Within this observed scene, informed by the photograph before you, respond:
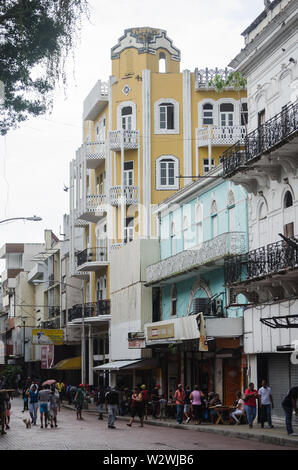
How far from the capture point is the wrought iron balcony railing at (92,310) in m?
55.3

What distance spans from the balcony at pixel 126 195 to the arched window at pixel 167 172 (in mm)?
1392

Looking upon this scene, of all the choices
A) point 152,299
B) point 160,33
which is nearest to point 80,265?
point 152,299

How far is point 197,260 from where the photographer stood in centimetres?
3794

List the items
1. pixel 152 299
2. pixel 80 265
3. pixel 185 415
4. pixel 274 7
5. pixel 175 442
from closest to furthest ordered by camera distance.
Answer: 1. pixel 175 442
2. pixel 274 7
3. pixel 185 415
4. pixel 152 299
5. pixel 80 265

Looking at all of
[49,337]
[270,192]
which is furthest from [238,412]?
[49,337]

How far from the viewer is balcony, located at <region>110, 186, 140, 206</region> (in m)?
52.8

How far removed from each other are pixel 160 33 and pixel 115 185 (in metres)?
9.85

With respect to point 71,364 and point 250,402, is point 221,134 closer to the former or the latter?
point 71,364

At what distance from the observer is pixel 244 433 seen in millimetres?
25469

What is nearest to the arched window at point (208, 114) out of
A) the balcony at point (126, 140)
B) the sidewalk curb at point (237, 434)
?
the balcony at point (126, 140)

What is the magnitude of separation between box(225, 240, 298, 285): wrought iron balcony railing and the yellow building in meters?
18.8

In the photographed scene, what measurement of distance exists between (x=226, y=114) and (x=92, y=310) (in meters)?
15.3

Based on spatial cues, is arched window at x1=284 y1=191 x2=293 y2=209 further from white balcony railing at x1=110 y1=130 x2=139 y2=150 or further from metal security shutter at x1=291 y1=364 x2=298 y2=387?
white balcony railing at x1=110 y1=130 x2=139 y2=150

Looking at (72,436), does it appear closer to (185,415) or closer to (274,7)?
(185,415)
